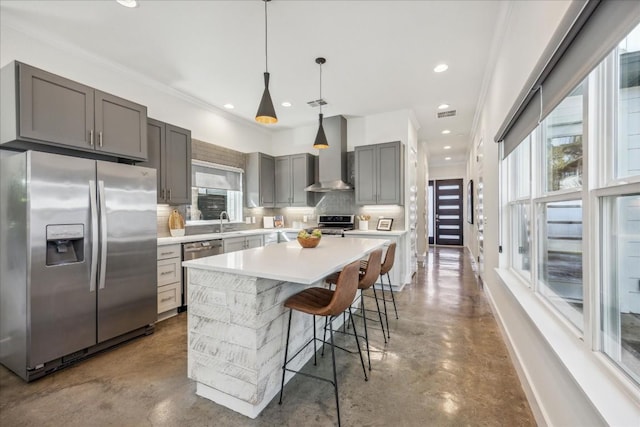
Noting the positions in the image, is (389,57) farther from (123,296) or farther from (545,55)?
(123,296)

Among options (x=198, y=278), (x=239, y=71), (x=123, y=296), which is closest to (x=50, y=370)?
(x=123, y=296)

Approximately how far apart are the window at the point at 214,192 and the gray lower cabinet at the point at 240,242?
27.2 inches

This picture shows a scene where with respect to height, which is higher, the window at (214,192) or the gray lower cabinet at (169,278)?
the window at (214,192)

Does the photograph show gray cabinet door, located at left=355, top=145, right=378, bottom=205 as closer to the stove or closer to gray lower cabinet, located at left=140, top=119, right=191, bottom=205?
the stove

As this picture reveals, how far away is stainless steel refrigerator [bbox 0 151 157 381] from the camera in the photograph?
6.88 ft

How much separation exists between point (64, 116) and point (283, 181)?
11.6 feet

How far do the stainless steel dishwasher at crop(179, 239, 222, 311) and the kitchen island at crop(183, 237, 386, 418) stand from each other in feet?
5.58

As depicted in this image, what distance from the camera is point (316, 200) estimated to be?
5.62 metres

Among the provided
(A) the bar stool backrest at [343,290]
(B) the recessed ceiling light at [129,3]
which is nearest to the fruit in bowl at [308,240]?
(A) the bar stool backrest at [343,290]

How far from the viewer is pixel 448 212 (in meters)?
9.72

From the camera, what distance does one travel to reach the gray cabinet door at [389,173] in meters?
4.54

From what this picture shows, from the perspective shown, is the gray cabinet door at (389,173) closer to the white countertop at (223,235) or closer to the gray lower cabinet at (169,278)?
the white countertop at (223,235)

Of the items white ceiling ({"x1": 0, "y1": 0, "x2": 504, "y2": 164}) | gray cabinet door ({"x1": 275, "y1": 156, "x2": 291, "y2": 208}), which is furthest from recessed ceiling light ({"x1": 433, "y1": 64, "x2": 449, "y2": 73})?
gray cabinet door ({"x1": 275, "y1": 156, "x2": 291, "y2": 208})

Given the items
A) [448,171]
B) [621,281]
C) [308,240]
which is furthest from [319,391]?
[448,171]
